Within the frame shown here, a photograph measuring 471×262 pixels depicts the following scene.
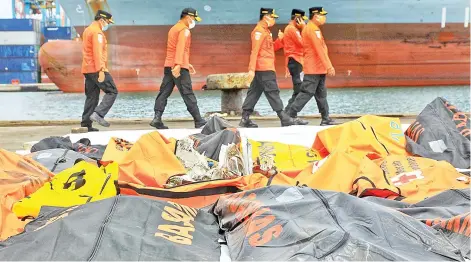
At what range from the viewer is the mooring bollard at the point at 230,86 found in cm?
782

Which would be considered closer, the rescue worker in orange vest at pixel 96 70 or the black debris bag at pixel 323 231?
the black debris bag at pixel 323 231

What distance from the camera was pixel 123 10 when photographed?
620 inches

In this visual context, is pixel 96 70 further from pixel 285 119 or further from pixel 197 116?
pixel 285 119

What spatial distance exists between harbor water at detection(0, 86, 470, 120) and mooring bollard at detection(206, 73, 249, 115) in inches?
140

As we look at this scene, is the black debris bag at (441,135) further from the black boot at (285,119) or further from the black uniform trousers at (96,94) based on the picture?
the black uniform trousers at (96,94)

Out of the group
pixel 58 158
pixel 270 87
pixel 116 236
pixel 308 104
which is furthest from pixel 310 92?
pixel 308 104

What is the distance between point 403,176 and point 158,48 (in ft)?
42.6

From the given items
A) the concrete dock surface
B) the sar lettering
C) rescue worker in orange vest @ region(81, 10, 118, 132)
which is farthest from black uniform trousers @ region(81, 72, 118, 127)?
the sar lettering

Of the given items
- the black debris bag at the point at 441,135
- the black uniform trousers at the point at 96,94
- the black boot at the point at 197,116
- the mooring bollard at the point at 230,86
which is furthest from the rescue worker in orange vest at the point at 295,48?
the black debris bag at the point at 441,135

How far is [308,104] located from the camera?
50.2 ft

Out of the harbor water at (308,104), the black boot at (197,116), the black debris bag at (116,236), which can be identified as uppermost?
the black debris bag at (116,236)

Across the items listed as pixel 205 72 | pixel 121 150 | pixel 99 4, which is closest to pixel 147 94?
pixel 205 72

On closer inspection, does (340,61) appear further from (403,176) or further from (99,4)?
(403,176)

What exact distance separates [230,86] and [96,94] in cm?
221
